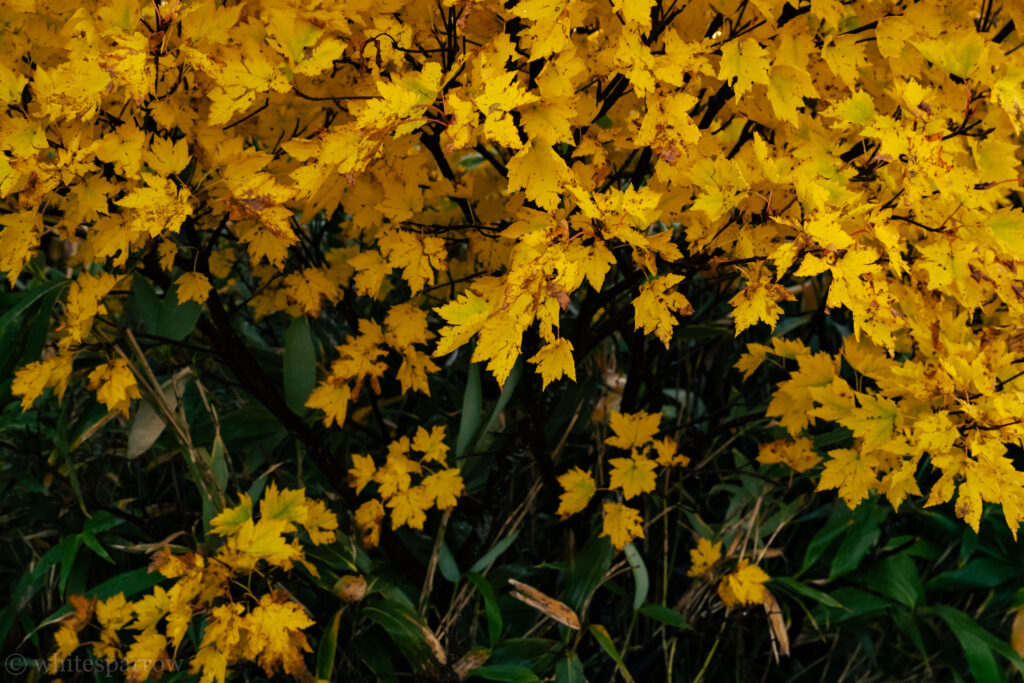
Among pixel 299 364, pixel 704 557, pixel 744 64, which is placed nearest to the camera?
pixel 744 64

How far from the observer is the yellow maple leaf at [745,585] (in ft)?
5.07

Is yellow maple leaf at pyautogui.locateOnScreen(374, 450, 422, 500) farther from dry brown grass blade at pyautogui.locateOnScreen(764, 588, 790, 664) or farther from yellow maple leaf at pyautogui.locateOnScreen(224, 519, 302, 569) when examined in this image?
dry brown grass blade at pyautogui.locateOnScreen(764, 588, 790, 664)

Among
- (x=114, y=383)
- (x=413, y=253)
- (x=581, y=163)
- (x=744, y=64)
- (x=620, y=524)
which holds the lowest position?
(x=620, y=524)

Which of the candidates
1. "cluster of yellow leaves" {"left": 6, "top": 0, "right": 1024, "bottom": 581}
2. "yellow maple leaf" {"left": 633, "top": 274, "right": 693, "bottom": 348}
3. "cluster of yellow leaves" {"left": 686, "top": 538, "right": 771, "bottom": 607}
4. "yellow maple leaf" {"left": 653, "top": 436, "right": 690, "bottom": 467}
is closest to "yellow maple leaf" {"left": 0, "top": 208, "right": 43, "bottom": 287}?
"cluster of yellow leaves" {"left": 6, "top": 0, "right": 1024, "bottom": 581}

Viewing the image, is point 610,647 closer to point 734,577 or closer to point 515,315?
point 734,577

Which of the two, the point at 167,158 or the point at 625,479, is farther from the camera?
the point at 625,479

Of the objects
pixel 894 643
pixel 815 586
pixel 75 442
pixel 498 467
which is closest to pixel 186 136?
pixel 75 442

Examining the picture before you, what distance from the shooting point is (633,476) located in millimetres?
1461

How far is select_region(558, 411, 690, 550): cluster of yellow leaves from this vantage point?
1.46 metres

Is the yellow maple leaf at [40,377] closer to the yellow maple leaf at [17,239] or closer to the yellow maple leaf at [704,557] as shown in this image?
the yellow maple leaf at [17,239]

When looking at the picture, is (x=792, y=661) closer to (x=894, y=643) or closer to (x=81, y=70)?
(x=894, y=643)

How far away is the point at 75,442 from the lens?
1532mm

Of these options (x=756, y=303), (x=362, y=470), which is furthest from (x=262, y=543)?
(x=756, y=303)

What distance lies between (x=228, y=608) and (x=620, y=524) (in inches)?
26.8
